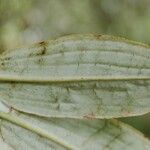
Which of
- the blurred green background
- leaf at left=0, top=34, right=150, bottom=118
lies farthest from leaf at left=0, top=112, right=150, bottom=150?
the blurred green background

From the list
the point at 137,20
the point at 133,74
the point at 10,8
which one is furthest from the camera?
the point at 137,20

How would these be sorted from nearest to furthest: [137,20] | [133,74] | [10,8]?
[133,74] < [10,8] < [137,20]

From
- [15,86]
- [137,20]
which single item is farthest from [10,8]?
[137,20]

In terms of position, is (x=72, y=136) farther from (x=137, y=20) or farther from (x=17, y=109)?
(x=137, y=20)

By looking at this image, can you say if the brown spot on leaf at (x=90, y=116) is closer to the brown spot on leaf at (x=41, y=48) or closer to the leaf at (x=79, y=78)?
the leaf at (x=79, y=78)

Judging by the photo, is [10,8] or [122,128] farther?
[10,8]

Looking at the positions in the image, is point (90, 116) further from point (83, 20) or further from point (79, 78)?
point (83, 20)

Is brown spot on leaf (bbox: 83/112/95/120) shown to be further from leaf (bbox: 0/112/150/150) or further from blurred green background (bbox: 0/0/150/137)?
blurred green background (bbox: 0/0/150/137)
